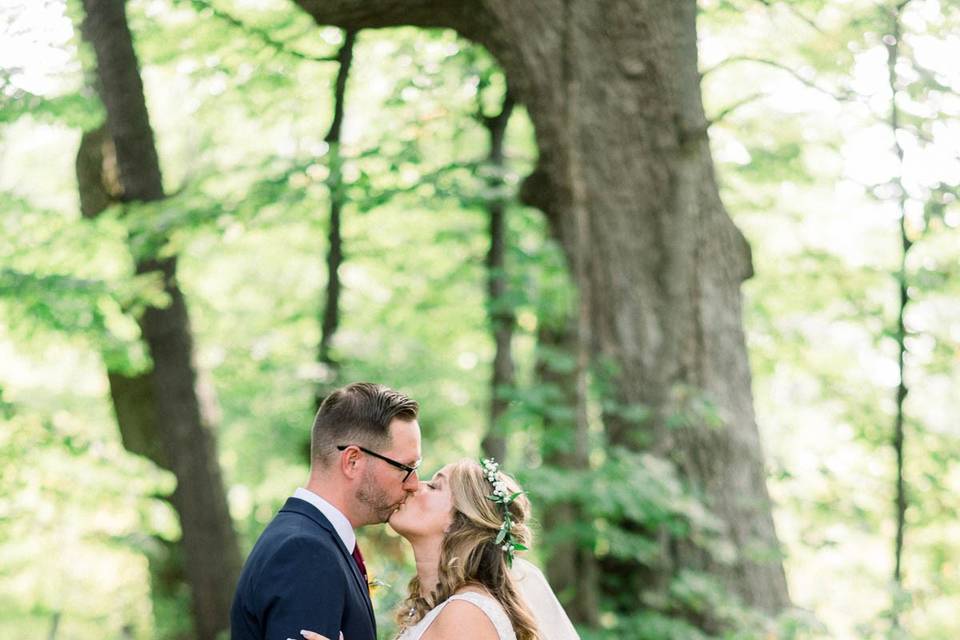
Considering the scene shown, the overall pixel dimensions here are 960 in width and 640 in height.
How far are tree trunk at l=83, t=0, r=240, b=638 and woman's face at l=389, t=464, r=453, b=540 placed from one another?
4.53 metres

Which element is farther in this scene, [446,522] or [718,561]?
[718,561]

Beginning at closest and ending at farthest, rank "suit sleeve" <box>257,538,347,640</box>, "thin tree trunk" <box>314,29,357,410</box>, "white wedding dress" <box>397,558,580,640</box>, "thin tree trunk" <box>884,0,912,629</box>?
"suit sleeve" <box>257,538,347,640</box>, "white wedding dress" <box>397,558,580,640</box>, "thin tree trunk" <box>884,0,912,629</box>, "thin tree trunk" <box>314,29,357,410</box>

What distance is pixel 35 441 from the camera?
27.4 feet

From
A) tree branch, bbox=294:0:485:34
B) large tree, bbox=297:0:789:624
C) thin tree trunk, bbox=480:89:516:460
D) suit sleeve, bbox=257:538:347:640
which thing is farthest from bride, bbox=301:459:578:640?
tree branch, bbox=294:0:485:34

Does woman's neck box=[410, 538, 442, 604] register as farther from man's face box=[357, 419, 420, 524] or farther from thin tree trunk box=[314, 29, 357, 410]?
thin tree trunk box=[314, 29, 357, 410]

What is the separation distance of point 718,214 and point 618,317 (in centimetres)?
120

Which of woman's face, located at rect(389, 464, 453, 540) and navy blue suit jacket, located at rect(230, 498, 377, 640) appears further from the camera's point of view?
woman's face, located at rect(389, 464, 453, 540)

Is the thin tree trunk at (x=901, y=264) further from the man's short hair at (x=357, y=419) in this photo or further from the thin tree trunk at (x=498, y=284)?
the man's short hair at (x=357, y=419)

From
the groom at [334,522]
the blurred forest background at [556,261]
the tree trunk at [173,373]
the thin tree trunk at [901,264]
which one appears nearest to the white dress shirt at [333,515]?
the groom at [334,522]

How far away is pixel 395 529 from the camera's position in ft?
13.6

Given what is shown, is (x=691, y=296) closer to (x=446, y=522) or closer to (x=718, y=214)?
(x=718, y=214)

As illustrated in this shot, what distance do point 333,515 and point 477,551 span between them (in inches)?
31.6

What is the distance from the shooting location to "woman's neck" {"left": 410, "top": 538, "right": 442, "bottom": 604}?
13.5 ft

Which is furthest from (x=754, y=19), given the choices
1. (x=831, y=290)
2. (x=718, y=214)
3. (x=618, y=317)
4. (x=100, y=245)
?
(x=100, y=245)
